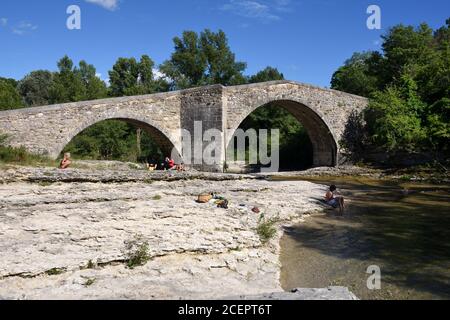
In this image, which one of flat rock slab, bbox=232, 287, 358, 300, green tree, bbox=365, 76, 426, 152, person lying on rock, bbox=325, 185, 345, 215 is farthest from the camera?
green tree, bbox=365, 76, 426, 152

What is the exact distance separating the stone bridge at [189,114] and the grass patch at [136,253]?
33.0 feet

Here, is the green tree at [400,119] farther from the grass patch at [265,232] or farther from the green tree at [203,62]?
the green tree at [203,62]

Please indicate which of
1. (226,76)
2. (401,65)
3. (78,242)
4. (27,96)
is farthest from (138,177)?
(27,96)

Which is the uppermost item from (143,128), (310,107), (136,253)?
(310,107)

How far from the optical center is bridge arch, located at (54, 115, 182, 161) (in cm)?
1502

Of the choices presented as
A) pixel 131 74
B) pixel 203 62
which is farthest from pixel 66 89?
pixel 203 62

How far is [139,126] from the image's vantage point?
1814 cm

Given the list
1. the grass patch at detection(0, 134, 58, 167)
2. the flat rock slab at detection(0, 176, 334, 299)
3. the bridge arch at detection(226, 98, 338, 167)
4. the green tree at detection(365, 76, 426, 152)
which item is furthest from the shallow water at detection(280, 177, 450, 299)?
the bridge arch at detection(226, 98, 338, 167)

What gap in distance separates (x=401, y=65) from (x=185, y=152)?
18.1 metres

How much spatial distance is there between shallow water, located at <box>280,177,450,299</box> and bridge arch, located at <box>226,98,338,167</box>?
10797 mm

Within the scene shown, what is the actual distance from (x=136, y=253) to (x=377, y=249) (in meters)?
4.38

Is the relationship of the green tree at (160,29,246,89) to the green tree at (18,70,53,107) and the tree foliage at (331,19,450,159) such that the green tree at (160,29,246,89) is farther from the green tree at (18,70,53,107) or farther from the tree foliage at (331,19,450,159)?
the green tree at (18,70,53,107)

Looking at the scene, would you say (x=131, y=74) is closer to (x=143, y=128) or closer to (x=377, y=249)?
(x=143, y=128)

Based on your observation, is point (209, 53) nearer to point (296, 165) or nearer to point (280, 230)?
point (296, 165)
